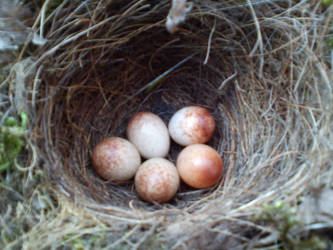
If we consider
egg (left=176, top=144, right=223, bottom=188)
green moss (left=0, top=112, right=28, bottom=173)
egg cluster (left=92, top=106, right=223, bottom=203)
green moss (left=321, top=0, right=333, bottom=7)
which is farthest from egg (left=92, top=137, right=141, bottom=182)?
green moss (left=321, top=0, right=333, bottom=7)

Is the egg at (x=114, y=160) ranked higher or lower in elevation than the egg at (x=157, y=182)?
higher

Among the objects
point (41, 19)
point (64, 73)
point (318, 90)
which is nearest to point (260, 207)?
point (318, 90)

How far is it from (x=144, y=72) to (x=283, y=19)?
0.86m

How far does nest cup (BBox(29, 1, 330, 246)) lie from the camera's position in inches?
57.1

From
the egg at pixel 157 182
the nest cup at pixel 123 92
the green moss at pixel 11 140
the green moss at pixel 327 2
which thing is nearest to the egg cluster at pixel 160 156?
Answer: the egg at pixel 157 182

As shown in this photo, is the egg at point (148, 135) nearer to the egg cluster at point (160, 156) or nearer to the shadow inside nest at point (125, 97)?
the egg cluster at point (160, 156)

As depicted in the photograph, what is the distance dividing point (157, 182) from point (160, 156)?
270mm

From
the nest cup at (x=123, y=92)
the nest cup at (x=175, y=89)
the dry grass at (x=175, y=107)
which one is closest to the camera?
the dry grass at (x=175, y=107)

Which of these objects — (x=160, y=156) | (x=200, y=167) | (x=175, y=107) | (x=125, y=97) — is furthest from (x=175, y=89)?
(x=200, y=167)

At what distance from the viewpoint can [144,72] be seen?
76.9 inches

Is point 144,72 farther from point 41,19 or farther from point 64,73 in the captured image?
point 41,19

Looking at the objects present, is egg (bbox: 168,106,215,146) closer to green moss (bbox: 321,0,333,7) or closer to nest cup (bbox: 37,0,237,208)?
nest cup (bbox: 37,0,237,208)

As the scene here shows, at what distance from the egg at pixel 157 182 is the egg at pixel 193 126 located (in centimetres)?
22

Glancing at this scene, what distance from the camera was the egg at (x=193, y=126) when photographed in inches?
69.1
